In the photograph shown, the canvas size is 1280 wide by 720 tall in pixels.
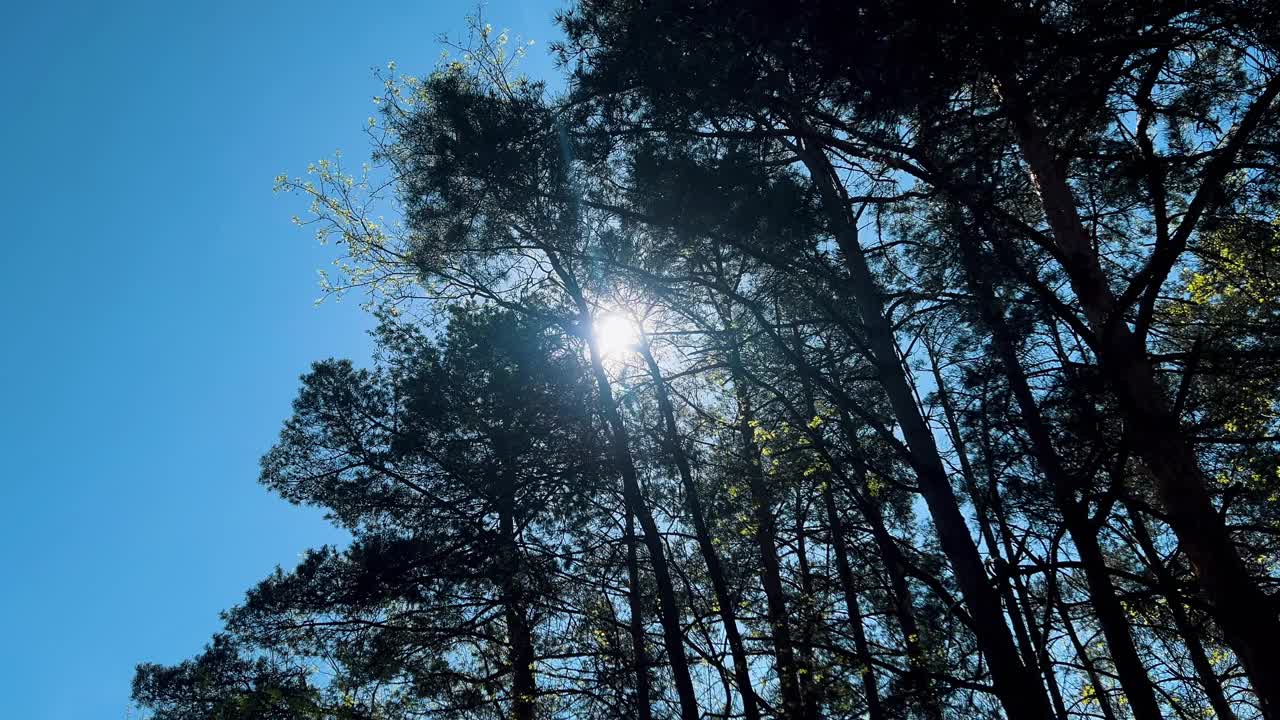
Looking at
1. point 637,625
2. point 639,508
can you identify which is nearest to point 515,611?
point 637,625

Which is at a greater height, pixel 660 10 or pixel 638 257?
pixel 660 10

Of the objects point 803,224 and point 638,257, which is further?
point 638,257

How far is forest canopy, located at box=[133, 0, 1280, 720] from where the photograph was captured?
509cm

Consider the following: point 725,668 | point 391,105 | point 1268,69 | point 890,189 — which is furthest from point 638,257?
point 1268,69

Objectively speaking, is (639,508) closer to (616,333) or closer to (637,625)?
(637,625)

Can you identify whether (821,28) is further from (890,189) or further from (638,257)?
(638,257)

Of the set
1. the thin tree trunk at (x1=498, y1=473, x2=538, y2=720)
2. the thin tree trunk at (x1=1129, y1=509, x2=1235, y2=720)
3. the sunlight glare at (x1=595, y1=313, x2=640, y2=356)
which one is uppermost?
the sunlight glare at (x1=595, y1=313, x2=640, y2=356)

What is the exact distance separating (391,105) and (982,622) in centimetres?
735

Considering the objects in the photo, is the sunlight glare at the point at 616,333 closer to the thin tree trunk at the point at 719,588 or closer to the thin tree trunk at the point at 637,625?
the thin tree trunk at the point at 719,588

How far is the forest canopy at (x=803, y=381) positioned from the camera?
5094 mm

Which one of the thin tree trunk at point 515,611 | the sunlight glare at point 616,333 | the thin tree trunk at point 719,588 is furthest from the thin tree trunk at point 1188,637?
the thin tree trunk at point 515,611

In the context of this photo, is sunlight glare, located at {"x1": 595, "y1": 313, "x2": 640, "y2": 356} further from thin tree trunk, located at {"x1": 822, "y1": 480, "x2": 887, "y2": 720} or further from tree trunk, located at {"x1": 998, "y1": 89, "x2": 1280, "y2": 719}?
tree trunk, located at {"x1": 998, "y1": 89, "x2": 1280, "y2": 719}

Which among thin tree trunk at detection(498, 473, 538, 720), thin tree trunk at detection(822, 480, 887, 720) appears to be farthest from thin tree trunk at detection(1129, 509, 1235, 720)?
thin tree trunk at detection(498, 473, 538, 720)

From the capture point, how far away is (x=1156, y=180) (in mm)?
4438
